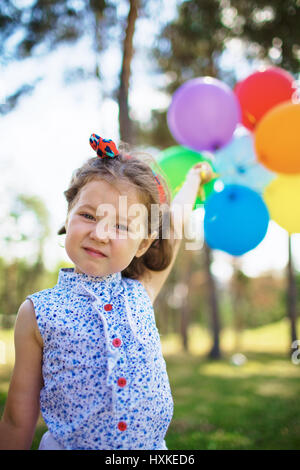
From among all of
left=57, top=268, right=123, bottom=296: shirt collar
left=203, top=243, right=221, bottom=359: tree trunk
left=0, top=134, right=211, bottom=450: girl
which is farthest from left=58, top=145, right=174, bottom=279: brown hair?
left=203, top=243, right=221, bottom=359: tree trunk

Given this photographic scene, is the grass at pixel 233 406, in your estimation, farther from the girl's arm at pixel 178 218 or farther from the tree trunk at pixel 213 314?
the girl's arm at pixel 178 218

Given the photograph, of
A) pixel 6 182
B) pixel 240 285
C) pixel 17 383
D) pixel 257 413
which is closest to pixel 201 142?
pixel 17 383

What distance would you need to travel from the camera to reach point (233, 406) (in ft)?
14.2

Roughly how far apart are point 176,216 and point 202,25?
4363mm

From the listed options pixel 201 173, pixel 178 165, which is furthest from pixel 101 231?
pixel 178 165

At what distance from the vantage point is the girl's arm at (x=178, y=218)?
158cm

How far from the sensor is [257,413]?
13.0 feet

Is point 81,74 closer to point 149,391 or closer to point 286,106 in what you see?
point 286,106

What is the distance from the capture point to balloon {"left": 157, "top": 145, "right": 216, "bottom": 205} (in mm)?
2240

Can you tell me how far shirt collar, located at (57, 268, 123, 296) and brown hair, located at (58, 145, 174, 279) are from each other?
0.82ft

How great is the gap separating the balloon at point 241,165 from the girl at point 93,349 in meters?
1.30

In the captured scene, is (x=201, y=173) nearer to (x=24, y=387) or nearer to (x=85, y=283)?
(x=85, y=283)

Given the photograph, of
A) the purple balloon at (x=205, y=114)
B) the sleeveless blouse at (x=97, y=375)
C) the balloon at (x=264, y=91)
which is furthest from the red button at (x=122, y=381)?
the balloon at (x=264, y=91)

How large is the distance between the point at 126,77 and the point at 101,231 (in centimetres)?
408
